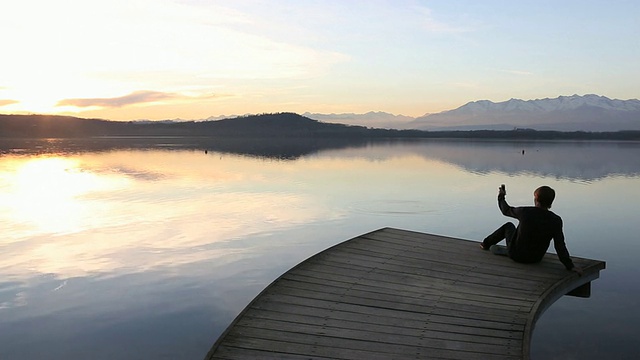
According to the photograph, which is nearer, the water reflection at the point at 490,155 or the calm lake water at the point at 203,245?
the calm lake water at the point at 203,245

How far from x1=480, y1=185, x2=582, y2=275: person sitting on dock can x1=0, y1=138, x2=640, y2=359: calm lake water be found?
4.97 feet

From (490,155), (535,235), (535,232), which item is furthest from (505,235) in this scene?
(490,155)

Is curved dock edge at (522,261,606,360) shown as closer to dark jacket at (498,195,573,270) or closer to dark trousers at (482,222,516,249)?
dark jacket at (498,195,573,270)

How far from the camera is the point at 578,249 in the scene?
17.0 m

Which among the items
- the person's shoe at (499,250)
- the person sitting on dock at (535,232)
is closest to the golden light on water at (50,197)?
the person's shoe at (499,250)

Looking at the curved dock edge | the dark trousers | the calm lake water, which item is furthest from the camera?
the dark trousers

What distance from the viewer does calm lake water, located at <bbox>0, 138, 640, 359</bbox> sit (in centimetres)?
976

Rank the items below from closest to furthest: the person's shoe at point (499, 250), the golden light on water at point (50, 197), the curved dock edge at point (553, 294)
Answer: the curved dock edge at point (553, 294) → the person's shoe at point (499, 250) → the golden light on water at point (50, 197)

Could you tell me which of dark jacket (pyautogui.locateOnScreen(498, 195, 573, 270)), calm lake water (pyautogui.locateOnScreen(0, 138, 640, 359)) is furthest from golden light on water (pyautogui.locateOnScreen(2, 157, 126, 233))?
dark jacket (pyautogui.locateOnScreen(498, 195, 573, 270))

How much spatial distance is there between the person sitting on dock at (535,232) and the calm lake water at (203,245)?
152 centimetres

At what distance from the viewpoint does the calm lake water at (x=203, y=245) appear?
9758mm

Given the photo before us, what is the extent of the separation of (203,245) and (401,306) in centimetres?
1008

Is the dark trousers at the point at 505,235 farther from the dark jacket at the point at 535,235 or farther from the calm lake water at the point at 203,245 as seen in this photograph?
the calm lake water at the point at 203,245

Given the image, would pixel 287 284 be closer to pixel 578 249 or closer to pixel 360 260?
pixel 360 260
